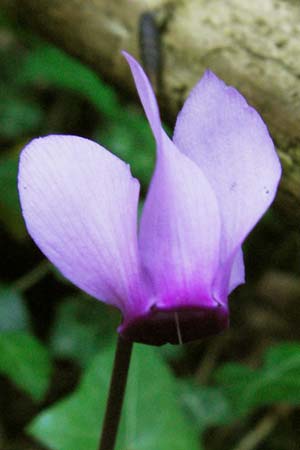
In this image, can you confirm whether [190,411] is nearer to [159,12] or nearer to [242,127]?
[159,12]

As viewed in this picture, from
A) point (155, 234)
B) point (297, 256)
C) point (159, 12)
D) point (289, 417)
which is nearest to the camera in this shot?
point (155, 234)

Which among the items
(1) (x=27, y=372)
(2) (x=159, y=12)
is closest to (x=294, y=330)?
(1) (x=27, y=372)

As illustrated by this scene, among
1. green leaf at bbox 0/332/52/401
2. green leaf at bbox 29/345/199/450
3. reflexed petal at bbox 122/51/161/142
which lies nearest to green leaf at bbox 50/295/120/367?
green leaf at bbox 0/332/52/401

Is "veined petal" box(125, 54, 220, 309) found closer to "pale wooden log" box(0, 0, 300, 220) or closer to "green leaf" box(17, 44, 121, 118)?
"pale wooden log" box(0, 0, 300, 220)

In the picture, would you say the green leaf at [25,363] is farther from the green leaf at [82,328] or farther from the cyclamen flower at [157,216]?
the cyclamen flower at [157,216]

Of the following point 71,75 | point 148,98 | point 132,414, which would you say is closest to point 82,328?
point 132,414

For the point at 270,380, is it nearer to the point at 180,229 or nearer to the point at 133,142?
the point at 180,229

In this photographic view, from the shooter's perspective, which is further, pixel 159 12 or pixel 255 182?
pixel 159 12
